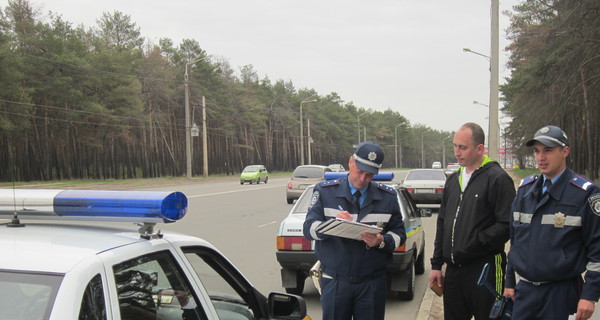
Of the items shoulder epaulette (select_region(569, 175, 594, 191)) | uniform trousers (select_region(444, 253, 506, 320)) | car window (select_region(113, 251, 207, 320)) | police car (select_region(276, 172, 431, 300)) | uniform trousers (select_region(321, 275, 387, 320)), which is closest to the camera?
car window (select_region(113, 251, 207, 320))

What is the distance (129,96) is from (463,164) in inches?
2034

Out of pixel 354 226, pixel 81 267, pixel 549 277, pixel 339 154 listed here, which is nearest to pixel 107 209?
pixel 81 267

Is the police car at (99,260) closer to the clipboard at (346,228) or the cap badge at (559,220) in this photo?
the clipboard at (346,228)

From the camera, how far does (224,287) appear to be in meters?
3.20

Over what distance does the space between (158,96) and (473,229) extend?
62.8m

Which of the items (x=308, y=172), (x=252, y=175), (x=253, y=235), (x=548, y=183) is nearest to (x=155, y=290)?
(x=548, y=183)

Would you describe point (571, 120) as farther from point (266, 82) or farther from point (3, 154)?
point (266, 82)

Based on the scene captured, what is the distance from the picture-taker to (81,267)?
1.93 metres

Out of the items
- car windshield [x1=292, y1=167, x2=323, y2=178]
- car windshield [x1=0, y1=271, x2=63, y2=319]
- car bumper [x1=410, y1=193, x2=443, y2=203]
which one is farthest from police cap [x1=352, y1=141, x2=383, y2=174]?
car windshield [x1=292, y1=167, x2=323, y2=178]

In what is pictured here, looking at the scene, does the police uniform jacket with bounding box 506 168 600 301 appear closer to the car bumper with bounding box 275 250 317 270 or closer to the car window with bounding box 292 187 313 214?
the car bumper with bounding box 275 250 317 270

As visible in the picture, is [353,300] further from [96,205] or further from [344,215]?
[96,205]

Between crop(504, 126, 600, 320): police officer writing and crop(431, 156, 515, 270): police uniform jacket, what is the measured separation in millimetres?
338

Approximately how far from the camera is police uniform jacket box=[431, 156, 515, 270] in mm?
3820

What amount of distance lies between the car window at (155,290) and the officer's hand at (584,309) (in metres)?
2.11
